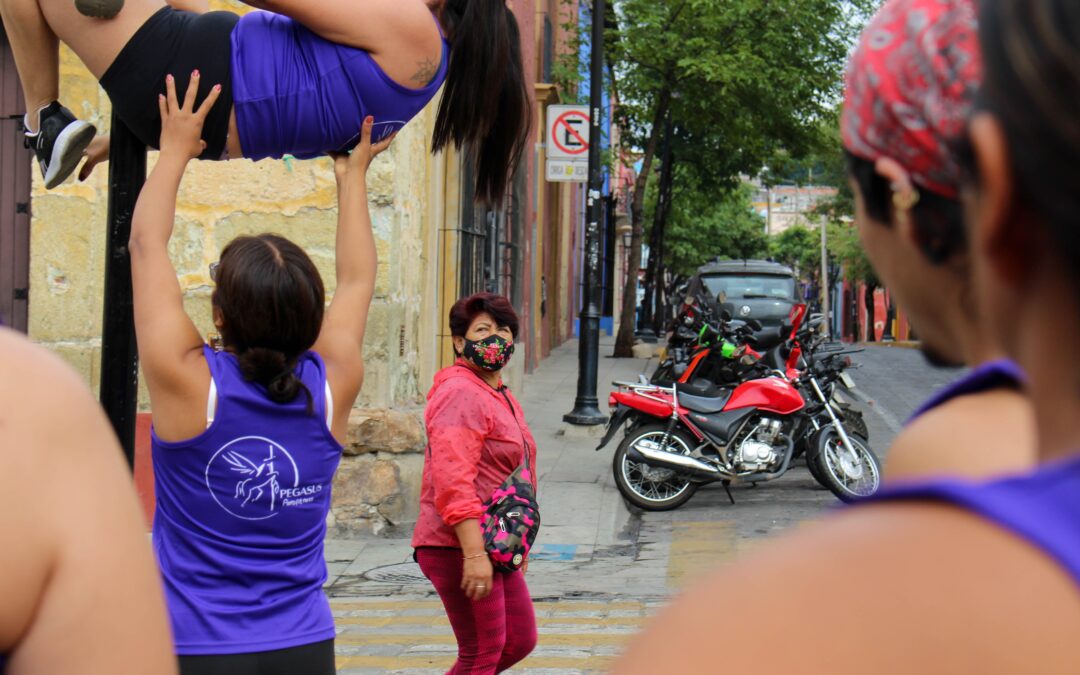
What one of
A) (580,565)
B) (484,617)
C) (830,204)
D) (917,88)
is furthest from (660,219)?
(917,88)

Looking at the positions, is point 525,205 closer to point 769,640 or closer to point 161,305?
point 161,305

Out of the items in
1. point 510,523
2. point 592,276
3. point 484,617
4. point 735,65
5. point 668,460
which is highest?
point 735,65

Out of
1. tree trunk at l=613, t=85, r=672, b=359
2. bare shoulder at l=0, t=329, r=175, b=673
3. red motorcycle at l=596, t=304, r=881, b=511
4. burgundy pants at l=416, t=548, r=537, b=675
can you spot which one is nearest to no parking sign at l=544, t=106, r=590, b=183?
red motorcycle at l=596, t=304, r=881, b=511

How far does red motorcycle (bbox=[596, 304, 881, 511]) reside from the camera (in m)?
10.1

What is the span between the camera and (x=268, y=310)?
2.90 meters

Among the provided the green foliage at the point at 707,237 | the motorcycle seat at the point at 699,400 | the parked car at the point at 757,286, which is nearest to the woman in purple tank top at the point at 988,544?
the motorcycle seat at the point at 699,400

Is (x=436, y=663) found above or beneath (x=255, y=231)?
beneath

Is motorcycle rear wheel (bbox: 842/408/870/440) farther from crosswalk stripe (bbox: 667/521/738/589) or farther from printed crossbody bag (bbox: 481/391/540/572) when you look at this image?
printed crossbody bag (bbox: 481/391/540/572)

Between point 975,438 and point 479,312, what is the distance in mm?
4230

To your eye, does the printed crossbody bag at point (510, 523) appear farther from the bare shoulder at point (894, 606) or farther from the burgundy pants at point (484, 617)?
the bare shoulder at point (894, 606)

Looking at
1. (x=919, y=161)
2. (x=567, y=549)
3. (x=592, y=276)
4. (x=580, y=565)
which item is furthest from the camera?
(x=592, y=276)

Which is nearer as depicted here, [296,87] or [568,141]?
[296,87]

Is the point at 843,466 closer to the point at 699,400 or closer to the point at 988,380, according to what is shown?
the point at 699,400

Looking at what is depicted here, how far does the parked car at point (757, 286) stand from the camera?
19891 mm
